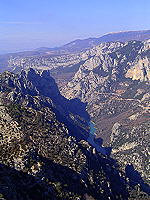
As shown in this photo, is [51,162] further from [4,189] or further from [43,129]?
[4,189]

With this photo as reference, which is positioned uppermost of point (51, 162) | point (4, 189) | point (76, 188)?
point (4, 189)

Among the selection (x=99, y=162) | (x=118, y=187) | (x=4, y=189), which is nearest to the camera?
(x=4, y=189)

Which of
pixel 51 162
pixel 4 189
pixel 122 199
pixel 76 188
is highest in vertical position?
pixel 4 189

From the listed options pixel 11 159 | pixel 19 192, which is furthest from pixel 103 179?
pixel 19 192

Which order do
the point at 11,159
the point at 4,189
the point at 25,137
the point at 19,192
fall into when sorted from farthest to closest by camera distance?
the point at 25,137
the point at 11,159
the point at 19,192
the point at 4,189

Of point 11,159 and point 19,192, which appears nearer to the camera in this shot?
point 19,192

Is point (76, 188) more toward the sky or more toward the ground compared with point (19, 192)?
more toward the ground

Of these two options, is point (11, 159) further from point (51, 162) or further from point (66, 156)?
point (66, 156)

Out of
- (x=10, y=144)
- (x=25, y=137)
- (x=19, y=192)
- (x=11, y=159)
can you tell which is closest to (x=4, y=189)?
(x=19, y=192)

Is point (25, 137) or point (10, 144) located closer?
point (10, 144)
